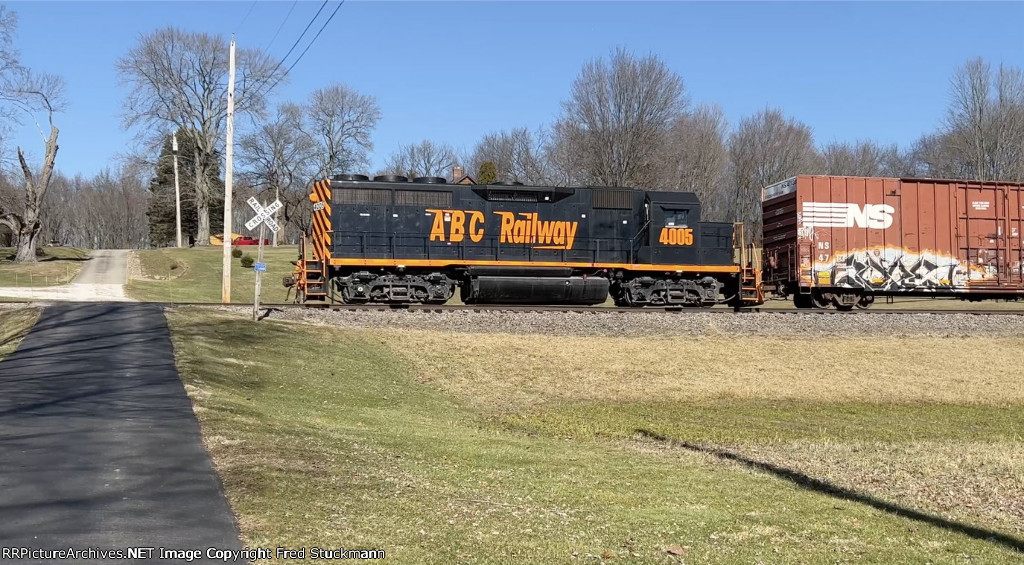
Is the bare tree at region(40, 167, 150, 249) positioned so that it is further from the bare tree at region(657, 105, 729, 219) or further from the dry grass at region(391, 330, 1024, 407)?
the dry grass at region(391, 330, 1024, 407)

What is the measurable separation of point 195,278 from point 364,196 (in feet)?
75.5

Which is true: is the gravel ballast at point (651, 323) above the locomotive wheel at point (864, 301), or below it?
below

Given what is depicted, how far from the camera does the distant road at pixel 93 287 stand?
28141 mm

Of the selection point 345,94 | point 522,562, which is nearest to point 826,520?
point 522,562

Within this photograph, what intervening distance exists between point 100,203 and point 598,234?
115 meters

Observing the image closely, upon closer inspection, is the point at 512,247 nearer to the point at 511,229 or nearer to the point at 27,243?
the point at 511,229

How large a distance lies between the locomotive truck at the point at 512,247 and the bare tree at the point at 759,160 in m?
47.8

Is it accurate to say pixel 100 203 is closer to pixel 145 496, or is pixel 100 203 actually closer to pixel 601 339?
pixel 601 339

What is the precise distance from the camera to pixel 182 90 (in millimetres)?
63594

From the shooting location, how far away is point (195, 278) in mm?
41906

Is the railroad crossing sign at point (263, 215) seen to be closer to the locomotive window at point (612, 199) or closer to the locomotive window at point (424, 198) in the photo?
the locomotive window at point (424, 198)

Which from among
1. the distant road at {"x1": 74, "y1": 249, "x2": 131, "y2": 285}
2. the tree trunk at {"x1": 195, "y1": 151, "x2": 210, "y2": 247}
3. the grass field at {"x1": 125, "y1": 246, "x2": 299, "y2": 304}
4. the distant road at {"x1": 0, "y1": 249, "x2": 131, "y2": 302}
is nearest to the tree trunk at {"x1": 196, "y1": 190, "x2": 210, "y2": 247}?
the tree trunk at {"x1": 195, "y1": 151, "x2": 210, "y2": 247}

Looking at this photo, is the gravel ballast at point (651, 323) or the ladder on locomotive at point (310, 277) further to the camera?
the ladder on locomotive at point (310, 277)

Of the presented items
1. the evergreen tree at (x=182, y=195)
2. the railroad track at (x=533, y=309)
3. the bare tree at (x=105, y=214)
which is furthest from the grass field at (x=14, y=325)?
the bare tree at (x=105, y=214)
